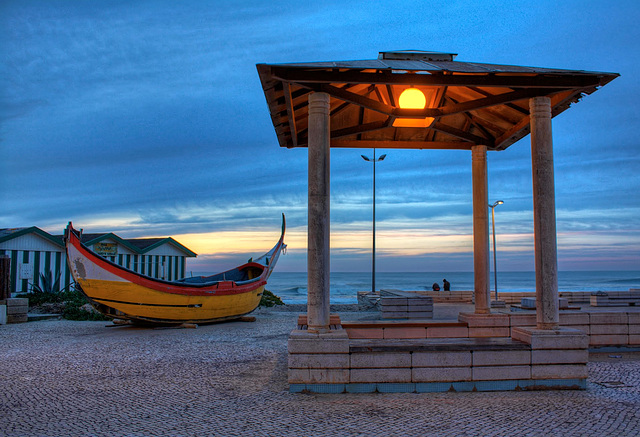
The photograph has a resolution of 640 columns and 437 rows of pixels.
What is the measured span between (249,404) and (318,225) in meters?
2.58

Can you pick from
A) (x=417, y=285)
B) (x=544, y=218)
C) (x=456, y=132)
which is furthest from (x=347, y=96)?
(x=417, y=285)

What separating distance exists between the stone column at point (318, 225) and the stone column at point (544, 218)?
321 centimetres

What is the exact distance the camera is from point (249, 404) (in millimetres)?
6277

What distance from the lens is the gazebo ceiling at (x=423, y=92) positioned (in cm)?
706

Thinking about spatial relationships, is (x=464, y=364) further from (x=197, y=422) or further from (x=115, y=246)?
(x=115, y=246)

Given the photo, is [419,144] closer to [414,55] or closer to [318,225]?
[414,55]

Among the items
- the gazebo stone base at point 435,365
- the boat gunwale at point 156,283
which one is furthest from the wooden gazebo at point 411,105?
the boat gunwale at point 156,283

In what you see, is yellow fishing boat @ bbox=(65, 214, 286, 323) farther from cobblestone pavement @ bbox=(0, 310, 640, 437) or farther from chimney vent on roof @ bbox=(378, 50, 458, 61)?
chimney vent on roof @ bbox=(378, 50, 458, 61)

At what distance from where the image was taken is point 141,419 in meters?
5.71

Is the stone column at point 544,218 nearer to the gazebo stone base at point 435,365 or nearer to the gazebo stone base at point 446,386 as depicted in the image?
the gazebo stone base at point 435,365

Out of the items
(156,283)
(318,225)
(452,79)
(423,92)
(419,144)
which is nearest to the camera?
(318,225)

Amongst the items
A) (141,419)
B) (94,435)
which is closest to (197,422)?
(141,419)

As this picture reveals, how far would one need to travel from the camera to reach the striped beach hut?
2423 cm

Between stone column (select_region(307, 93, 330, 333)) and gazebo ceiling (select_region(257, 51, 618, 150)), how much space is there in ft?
1.93
